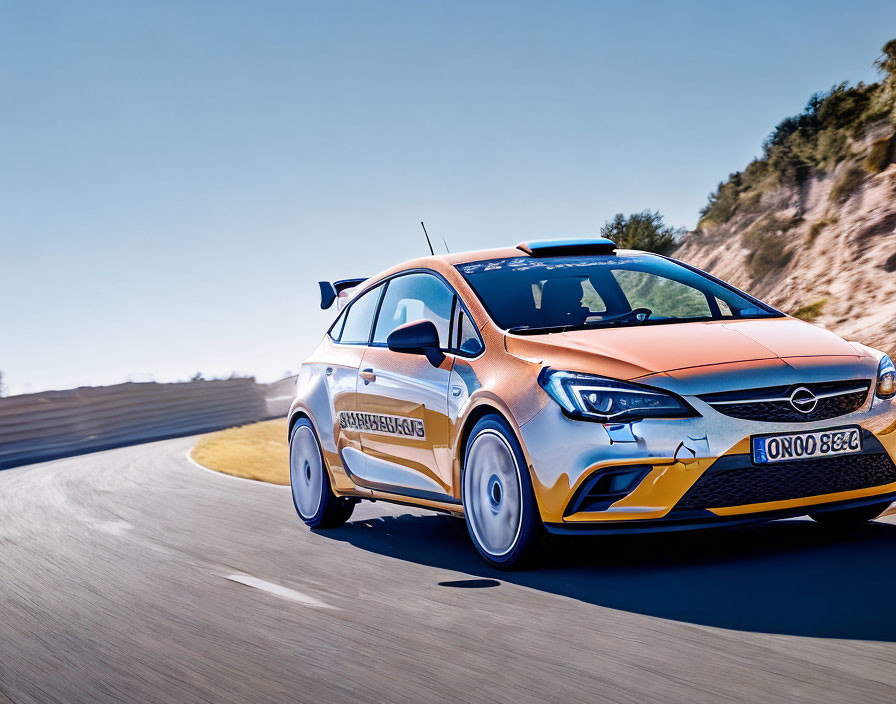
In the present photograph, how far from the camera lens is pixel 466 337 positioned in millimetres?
6234

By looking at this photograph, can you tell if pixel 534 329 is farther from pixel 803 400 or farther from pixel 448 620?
pixel 448 620

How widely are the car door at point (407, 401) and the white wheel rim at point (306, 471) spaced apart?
902 millimetres

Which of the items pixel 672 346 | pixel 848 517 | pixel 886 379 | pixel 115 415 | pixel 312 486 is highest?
pixel 672 346

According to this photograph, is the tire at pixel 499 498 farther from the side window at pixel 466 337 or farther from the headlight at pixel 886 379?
the headlight at pixel 886 379

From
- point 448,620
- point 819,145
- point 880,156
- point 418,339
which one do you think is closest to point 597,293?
point 418,339

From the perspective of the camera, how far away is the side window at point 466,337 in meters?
6.05

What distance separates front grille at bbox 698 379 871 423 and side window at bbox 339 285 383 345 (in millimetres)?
3118

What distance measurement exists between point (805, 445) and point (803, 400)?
0.64 ft

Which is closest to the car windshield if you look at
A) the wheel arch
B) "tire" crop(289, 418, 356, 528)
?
the wheel arch

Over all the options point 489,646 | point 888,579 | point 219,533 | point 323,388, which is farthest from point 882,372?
point 219,533

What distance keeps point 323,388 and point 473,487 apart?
2.31 metres

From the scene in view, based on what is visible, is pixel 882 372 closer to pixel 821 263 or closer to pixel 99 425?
pixel 821 263

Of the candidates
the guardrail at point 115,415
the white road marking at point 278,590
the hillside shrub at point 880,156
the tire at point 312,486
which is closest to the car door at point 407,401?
the tire at point 312,486

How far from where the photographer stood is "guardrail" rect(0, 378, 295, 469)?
23.7 meters
